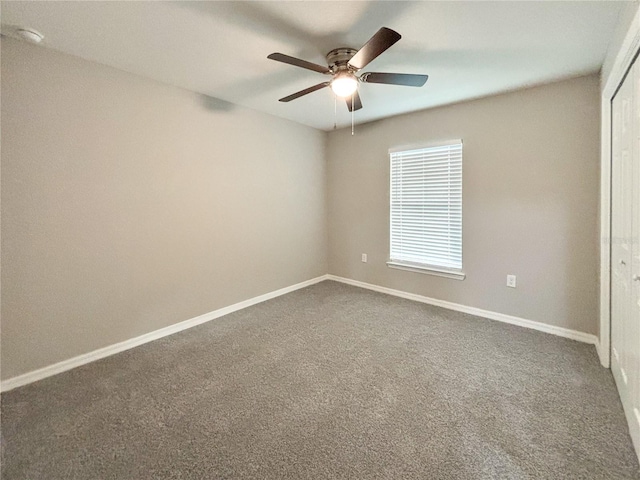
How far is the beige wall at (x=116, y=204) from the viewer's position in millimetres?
2035

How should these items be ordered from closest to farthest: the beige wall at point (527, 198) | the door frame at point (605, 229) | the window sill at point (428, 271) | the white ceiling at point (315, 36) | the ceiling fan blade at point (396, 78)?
the white ceiling at point (315, 36)
the ceiling fan blade at point (396, 78)
the door frame at point (605, 229)
the beige wall at point (527, 198)
the window sill at point (428, 271)

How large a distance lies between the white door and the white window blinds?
4.61 feet

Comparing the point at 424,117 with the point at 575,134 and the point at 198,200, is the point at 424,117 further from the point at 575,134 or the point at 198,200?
the point at 198,200

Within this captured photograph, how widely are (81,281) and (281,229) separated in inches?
86.7

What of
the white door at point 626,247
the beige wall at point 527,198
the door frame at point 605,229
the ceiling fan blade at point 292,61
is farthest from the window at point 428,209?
the ceiling fan blade at point 292,61

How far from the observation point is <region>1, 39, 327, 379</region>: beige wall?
2035 mm

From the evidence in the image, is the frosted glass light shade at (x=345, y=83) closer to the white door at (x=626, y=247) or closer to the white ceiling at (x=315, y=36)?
the white ceiling at (x=315, y=36)

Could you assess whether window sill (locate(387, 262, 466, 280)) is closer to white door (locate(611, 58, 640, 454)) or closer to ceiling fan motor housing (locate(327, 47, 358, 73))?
white door (locate(611, 58, 640, 454))

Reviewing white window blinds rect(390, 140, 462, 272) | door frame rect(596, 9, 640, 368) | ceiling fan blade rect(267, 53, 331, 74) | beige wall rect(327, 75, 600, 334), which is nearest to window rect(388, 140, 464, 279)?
white window blinds rect(390, 140, 462, 272)

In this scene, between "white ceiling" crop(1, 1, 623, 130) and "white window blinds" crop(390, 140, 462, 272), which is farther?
"white window blinds" crop(390, 140, 462, 272)

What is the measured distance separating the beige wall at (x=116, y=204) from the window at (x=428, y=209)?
1.69 metres

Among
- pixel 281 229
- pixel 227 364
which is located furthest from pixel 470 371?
pixel 281 229

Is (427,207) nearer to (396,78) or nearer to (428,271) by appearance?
(428,271)

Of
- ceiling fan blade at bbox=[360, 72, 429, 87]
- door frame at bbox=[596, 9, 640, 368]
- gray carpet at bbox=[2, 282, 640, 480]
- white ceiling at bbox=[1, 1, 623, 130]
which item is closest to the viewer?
gray carpet at bbox=[2, 282, 640, 480]
